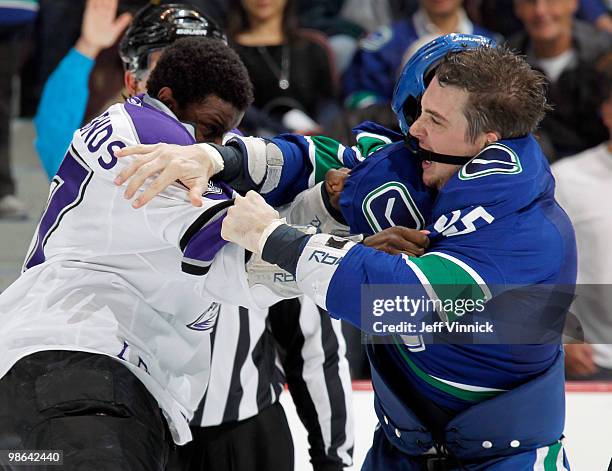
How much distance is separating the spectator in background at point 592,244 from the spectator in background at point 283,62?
1160mm

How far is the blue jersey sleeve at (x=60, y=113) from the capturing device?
11.0ft

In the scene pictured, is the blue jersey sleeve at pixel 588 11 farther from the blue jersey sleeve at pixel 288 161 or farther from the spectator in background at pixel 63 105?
the blue jersey sleeve at pixel 288 161

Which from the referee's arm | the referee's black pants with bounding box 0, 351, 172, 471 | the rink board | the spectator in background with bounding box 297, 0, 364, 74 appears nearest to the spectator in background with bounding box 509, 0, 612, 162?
the spectator in background with bounding box 297, 0, 364, 74

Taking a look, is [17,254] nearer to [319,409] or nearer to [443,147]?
[319,409]

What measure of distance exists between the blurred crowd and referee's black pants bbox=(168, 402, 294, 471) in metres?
1.80

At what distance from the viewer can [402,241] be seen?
5.90 ft

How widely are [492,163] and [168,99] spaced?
684 millimetres

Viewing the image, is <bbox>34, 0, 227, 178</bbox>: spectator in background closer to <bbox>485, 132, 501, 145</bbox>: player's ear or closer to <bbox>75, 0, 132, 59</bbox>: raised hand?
<bbox>75, 0, 132, 59</bbox>: raised hand

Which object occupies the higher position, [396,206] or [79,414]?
[396,206]

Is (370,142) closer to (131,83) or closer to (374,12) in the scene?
(131,83)

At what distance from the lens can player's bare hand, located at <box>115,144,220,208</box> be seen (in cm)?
188

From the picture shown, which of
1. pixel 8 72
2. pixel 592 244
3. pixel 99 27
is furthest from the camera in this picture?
pixel 8 72

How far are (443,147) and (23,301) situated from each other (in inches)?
32.5

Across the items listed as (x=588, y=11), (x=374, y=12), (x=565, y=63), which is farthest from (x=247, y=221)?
(x=588, y=11)
